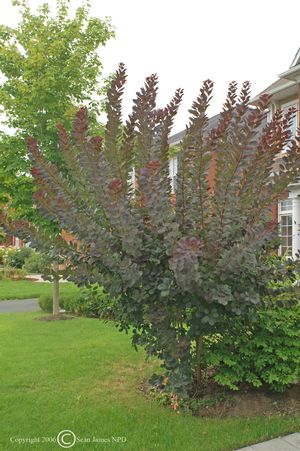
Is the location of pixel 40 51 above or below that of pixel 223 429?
above

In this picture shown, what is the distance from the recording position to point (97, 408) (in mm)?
4711

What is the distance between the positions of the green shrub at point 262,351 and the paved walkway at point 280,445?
23.8 inches

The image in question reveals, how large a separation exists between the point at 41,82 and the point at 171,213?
7163 mm

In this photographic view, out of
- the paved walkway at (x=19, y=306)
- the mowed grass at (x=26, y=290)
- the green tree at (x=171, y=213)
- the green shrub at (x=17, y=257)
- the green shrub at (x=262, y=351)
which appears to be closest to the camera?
the green tree at (x=171, y=213)

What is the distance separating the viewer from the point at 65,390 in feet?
17.5

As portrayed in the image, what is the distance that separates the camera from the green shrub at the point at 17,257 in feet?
97.0

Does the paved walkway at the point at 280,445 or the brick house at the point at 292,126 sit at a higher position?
the brick house at the point at 292,126

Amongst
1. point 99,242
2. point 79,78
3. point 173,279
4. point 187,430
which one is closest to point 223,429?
point 187,430

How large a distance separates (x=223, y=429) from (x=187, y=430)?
0.32m

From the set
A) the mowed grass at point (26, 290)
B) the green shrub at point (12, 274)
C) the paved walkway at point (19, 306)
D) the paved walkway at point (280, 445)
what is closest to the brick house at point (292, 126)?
the paved walkway at point (19, 306)

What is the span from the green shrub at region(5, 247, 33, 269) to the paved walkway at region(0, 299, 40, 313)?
1406 centimetres

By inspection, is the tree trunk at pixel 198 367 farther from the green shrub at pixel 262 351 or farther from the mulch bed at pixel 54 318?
the mulch bed at pixel 54 318

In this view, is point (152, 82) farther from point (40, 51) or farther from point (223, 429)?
point (40, 51)

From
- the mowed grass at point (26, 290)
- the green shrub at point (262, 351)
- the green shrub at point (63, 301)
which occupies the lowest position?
the mowed grass at point (26, 290)
